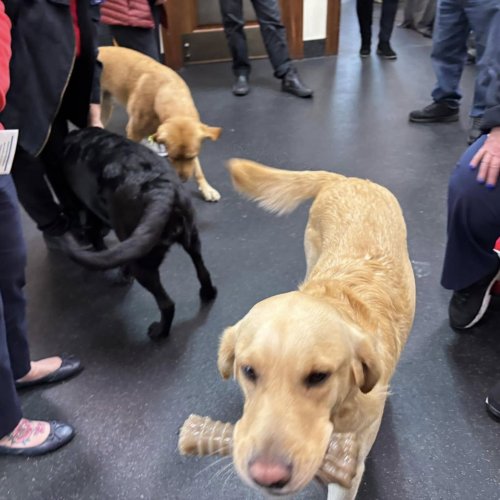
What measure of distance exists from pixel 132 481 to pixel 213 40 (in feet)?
14.5

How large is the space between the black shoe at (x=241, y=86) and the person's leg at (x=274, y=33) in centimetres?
26

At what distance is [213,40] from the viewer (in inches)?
195

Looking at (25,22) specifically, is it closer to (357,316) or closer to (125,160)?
(125,160)

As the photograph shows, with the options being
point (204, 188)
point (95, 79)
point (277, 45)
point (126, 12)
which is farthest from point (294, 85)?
point (95, 79)

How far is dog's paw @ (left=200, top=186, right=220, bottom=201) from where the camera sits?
2848 millimetres

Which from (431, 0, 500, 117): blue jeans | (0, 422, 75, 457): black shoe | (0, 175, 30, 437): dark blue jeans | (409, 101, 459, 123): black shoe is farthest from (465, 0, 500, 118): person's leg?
(0, 422, 75, 457): black shoe

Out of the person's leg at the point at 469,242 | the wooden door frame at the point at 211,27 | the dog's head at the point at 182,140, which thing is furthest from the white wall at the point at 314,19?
the person's leg at the point at 469,242

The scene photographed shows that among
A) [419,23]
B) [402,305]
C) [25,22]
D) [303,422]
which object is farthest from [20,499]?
[419,23]

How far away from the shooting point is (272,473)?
2.94 feet

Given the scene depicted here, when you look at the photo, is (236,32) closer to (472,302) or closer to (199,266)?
(199,266)

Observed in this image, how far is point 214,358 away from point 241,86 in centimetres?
301

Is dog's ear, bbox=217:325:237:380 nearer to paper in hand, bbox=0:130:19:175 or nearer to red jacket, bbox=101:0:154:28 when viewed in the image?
paper in hand, bbox=0:130:19:175

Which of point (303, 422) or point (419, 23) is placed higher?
point (303, 422)

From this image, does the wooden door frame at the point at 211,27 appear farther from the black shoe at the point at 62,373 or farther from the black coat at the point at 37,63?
the black shoe at the point at 62,373
